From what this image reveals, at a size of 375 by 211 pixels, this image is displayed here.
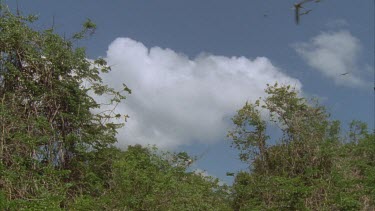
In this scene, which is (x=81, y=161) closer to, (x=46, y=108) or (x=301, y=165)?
(x=46, y=108)

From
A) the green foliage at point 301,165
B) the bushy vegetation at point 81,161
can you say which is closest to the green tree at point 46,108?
the bushy vegetation at point 81,161

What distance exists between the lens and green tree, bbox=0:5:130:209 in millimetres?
10555

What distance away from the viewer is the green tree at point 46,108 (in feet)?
34.6

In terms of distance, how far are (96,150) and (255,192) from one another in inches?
245

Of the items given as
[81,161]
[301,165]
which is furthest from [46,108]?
[301,165]

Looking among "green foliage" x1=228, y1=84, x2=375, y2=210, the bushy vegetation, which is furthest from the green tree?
"green foliage" x1=228, y1=84, x2=375, y2=210

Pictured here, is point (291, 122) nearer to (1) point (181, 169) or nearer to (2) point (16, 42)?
(1) point (181, 169)

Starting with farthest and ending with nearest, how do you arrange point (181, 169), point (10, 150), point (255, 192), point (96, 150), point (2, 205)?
point (255, 192), point (181, 169), point (96, 150), point (10, 150), point (2, 205)

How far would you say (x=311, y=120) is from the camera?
1792 cm

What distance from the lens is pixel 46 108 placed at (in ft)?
39.5

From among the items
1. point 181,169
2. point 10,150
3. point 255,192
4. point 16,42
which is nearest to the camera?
point 10,150

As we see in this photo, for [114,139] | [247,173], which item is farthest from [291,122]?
[114,139]

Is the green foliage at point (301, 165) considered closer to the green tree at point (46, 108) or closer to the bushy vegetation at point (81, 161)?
the bushy vegetation at point (81, 161)

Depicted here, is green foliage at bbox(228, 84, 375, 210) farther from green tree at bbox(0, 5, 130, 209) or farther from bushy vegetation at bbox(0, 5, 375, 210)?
green tree at bbox(0, 5, 130, 209)
